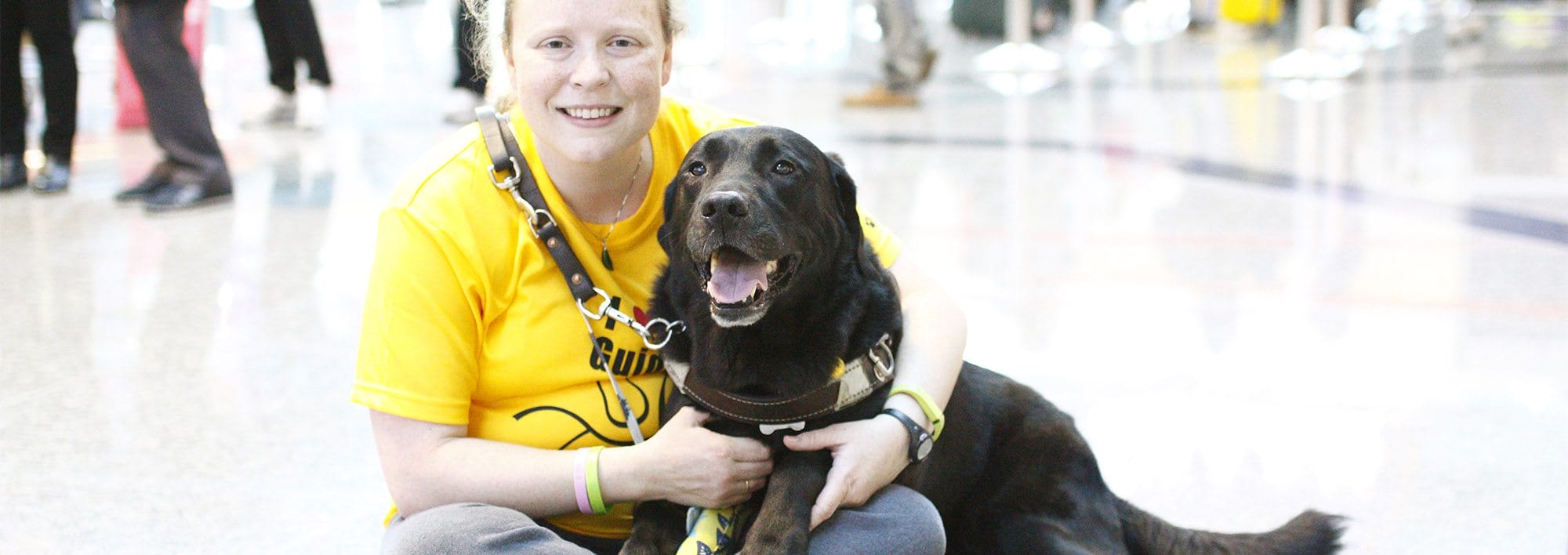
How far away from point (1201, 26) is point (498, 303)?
14.0 metres

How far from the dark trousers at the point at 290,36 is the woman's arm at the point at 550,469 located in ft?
20.0

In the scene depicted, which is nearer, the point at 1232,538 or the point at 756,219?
the point at 756,219

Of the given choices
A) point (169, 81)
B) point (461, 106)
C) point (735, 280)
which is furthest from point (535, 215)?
point (461, 106)

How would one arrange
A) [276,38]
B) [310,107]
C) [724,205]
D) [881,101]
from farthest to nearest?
[881,101]
[310,107]
[276,38]
[724,205]

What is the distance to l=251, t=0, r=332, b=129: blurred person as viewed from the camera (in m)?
7.42

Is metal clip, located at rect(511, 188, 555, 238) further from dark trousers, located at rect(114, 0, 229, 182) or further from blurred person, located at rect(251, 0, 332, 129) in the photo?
blurred person, located at rect(251, 0, 332, 129)

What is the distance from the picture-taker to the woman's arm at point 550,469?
5.94 ft

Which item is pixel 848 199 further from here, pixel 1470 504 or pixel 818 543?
pixel 1470 504

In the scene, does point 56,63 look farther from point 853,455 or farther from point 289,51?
point 853,455

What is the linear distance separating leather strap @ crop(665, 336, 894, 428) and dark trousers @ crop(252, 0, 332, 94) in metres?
6.20

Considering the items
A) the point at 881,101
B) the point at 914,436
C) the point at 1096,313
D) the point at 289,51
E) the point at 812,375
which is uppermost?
the point at 812,375

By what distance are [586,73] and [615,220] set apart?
270 mm

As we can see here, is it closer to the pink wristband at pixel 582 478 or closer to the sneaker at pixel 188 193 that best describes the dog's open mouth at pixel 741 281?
the pink wristband at pixel 582 478

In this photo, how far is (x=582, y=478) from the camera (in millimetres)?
1850
